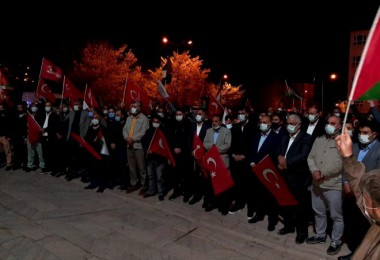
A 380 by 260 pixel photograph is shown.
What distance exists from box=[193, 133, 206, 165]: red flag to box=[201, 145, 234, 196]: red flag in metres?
0.34

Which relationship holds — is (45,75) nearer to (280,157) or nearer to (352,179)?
(280,157)

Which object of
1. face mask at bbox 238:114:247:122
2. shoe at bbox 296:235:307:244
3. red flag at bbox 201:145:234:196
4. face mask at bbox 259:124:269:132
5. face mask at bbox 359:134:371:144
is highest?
face mask at bbox 238:114:247:122

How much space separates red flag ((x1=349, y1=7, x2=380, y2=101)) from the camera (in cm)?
235

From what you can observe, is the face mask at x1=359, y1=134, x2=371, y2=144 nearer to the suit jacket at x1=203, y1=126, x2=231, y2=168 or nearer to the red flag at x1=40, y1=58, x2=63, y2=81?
the suit jacket at x1=203, y1=126, x2=231, y2=168

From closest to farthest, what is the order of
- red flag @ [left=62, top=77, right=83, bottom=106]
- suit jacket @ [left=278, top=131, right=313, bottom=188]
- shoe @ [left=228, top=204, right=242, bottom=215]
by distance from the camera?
1. suit jacket @ [left=278, top=131, right=313, bottom=188]
2. shoe @ [left=228, top=204, right=242, bottom=215]
3. red flag @ [left=62, top=77, right=83, bottom=106]

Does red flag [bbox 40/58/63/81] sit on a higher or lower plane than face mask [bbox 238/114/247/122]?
higher

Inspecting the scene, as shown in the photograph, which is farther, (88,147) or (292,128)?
(88,147)

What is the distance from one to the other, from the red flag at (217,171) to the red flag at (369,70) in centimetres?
387

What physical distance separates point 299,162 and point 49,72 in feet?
28.7

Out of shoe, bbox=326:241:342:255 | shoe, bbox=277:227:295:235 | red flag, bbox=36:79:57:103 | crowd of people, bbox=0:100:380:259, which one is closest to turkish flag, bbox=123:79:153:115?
crowd of people, bbox=0:100:380:259

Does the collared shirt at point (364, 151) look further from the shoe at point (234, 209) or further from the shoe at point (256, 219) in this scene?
the shoe at point (234, 209)

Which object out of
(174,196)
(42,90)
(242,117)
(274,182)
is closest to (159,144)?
(174,196)

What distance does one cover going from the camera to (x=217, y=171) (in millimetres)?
6465

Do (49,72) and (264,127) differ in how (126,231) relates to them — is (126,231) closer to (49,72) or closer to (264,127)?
(264,127)
